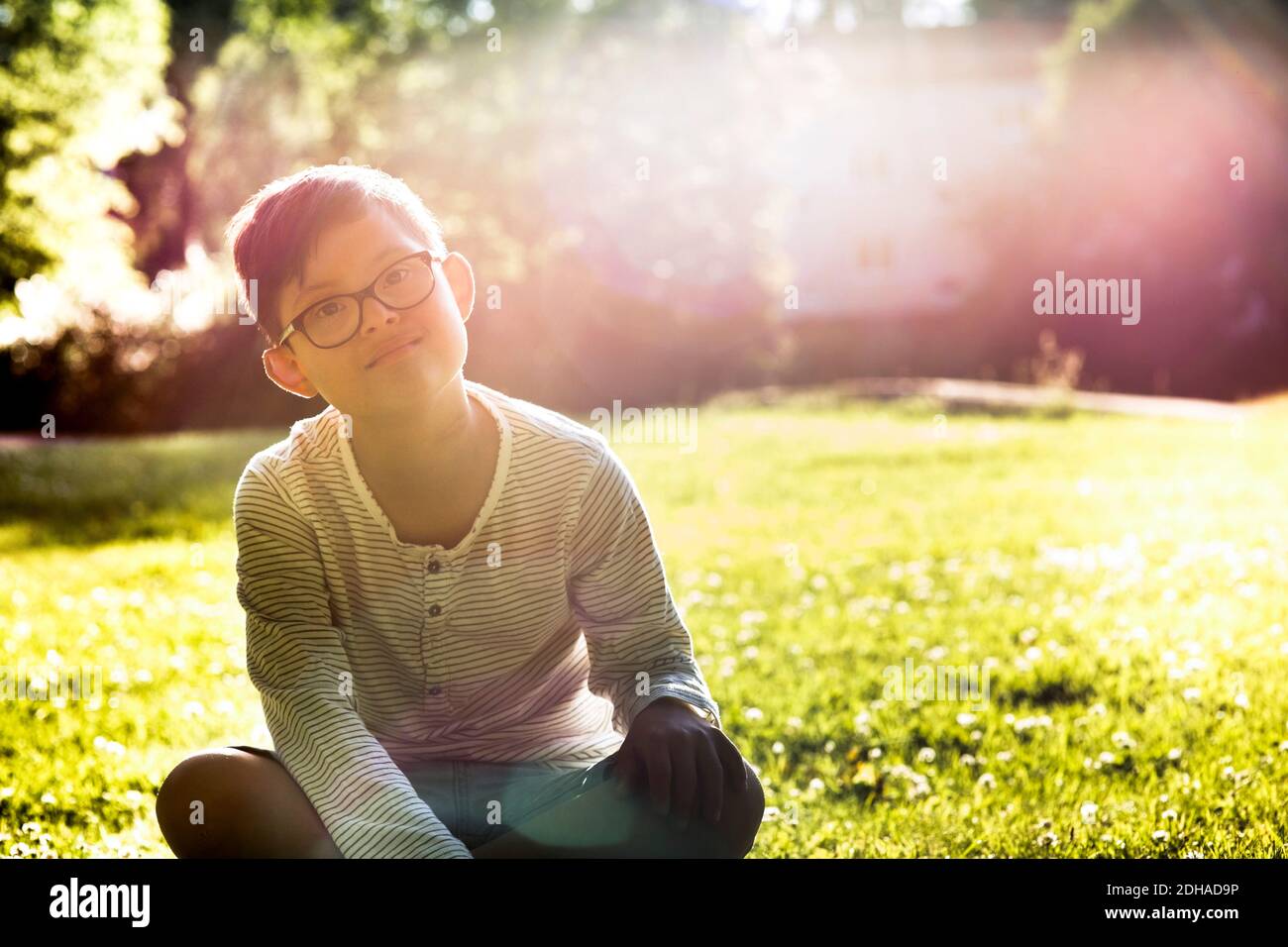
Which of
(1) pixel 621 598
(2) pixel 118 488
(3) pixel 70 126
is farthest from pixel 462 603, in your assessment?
(3) pixel 70 126

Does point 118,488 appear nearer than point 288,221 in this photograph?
No

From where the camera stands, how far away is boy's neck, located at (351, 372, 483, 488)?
8.93 feet

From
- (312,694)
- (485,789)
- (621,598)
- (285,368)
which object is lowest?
(485,789)

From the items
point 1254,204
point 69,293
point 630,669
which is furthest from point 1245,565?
point 1254,204

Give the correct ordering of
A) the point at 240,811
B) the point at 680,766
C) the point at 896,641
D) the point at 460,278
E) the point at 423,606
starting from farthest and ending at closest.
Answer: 1. the point at 896,641
2. the point at 460,278
3. the point at 423,606
4. the point at 240,811
5. the point at 680,766

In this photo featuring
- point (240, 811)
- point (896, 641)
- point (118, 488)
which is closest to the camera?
point (240, 811)

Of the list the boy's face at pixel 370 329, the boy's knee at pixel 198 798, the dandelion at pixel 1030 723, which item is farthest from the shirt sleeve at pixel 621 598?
the dandelion at pixel 1030 723

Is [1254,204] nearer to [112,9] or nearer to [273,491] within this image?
[112,9]

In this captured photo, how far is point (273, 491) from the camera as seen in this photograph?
8.91 ft

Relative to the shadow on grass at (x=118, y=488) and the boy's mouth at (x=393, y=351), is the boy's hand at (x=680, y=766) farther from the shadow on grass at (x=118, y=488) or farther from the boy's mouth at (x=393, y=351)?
the shadow on grass at (x=118, y=488)

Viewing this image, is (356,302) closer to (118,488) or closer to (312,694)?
(312,694)

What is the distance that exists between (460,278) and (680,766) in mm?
1180

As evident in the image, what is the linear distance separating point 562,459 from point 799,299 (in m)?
30.5

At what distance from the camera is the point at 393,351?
258 centimetres
